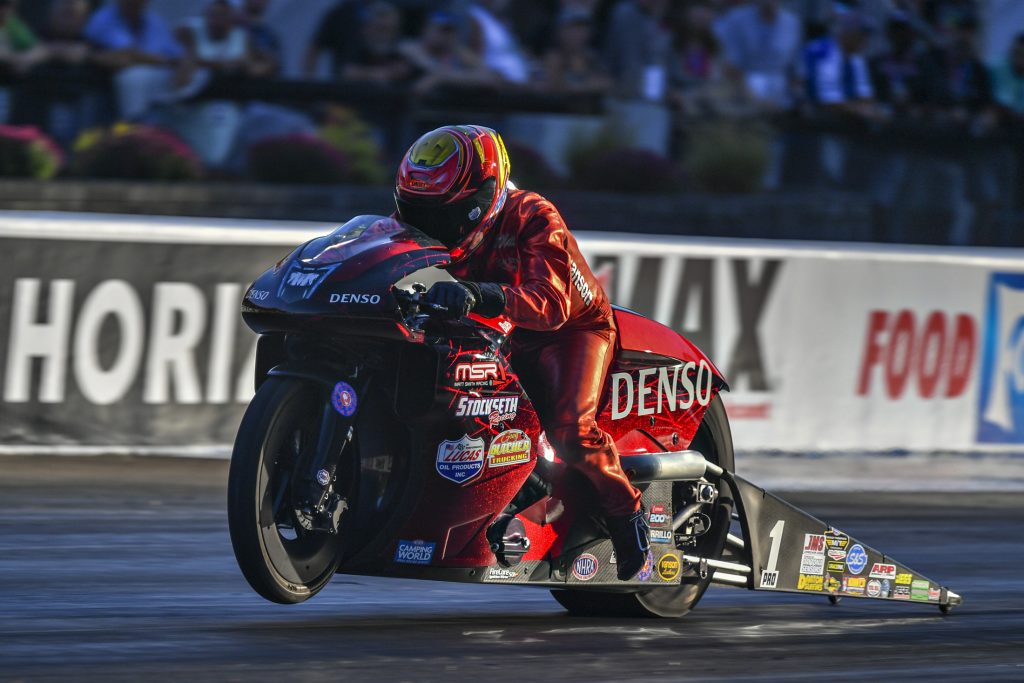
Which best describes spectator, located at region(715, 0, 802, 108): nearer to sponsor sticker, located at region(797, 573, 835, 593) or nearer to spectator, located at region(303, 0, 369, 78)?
spectator, located at region(303, 0, 369, 78)

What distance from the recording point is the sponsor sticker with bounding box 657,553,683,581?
6.86 m

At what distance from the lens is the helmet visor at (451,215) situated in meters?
6.20

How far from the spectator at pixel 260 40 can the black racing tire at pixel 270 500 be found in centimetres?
1022

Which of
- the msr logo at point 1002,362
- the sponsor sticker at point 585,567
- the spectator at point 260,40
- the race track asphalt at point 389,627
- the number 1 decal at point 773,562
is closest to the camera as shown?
the race track asphalt at point 389,627

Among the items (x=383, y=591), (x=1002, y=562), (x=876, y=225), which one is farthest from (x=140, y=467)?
(x=876, y=225)

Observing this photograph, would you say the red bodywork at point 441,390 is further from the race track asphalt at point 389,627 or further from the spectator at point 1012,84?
the spectator at point 1012,84

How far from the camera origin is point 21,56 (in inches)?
585

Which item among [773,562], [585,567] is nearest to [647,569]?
[585,567]

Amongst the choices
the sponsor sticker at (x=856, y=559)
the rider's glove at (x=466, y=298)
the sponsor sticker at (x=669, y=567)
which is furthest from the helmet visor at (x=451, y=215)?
the sponsor sticker at (x=856, y=559)

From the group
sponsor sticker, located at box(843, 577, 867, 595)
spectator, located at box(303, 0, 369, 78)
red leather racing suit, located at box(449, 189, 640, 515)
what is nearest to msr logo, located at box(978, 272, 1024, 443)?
spectator, located at box(303, 0, 369, 78)

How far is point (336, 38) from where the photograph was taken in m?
16.2

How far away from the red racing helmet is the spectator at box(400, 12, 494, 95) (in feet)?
33.5

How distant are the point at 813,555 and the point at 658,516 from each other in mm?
837

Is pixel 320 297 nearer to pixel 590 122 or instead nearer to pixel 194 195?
pixel 194 195
